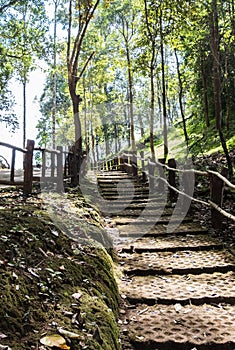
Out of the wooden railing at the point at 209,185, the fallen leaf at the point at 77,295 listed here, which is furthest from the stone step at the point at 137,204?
the fallen leaf at the point at 77,295

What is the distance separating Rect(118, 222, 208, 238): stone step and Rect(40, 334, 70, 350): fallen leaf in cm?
323

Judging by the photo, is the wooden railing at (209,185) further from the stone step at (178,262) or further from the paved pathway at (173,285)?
the stone step at (178,262)

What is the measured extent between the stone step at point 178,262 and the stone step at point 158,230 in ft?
2.19

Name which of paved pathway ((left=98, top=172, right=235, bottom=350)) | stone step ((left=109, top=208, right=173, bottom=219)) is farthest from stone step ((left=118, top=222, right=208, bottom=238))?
stone step ((left=109, top=208, right=173, bottom=219))

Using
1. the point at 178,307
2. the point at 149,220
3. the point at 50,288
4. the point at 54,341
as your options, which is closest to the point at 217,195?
the point at 149,220

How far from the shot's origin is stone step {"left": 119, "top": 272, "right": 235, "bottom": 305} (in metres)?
3.13

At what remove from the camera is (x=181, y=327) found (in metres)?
2.71

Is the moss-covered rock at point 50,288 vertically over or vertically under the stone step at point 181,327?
over

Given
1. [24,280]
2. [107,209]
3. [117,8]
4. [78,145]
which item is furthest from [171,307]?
[117,8]

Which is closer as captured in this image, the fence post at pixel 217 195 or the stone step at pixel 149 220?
the fence post at pixel 217 195

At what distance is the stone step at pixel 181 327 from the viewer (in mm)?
2502

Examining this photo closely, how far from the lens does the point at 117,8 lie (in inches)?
615

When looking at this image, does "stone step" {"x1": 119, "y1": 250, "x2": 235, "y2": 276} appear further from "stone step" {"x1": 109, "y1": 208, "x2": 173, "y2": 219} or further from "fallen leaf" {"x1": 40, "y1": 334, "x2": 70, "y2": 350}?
"fallen leaf" {"x1": 40, "y1": 334, "x2": 70, "y2": 350}

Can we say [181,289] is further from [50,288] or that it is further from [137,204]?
[137,204]
